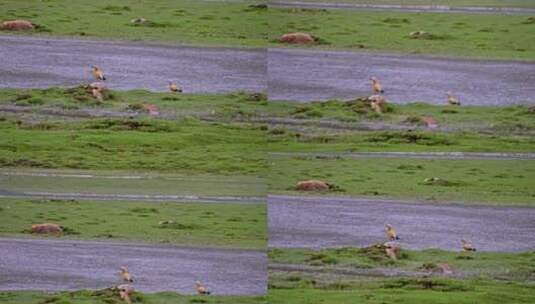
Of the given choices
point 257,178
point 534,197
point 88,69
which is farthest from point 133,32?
point 534,197

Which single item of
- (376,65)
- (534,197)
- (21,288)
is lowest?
(21,288)

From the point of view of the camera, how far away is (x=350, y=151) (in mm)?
8789

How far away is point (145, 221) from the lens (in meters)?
8.73

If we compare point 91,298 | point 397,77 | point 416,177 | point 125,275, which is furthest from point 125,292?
point 397,77

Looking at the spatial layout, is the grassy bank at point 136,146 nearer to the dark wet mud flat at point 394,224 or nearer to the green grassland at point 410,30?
the dark wet mud flat at point 394,224

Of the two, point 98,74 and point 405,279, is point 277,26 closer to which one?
point 98,74

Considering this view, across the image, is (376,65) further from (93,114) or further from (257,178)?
(93,114)

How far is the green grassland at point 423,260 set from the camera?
859 centimetres

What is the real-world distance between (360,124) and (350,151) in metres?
0.28

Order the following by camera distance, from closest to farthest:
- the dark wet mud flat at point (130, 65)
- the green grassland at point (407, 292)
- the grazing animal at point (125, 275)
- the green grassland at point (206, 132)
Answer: the green grassland at point (407, 292) → the grazing animal at point (125, 275) → the green grassland at point (206, 132) → the dark wet mud flat at point (130, 65)

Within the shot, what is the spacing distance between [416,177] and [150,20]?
3.01 m

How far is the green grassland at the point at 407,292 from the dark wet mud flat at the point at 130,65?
79.7 inches

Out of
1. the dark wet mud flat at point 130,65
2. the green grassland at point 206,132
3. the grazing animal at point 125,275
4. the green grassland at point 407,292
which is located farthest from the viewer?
the dark wet mud flat at point 130,65

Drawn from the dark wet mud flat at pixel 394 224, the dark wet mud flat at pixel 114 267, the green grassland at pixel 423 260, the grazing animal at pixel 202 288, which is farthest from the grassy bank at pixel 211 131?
the grazing animal at pixel 202 288
